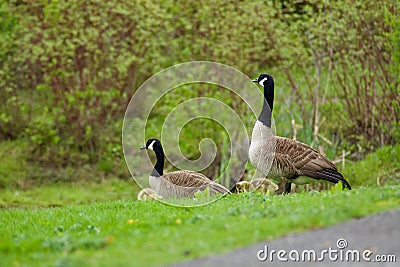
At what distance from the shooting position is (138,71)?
814 inches

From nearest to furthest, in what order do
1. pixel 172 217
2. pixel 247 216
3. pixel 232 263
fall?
pixel 232 263
pixel 247 216
pixel 172 217

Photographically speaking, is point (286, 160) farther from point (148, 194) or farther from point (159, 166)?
point (148, 194)

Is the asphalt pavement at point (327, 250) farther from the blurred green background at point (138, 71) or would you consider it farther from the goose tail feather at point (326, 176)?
the blurred green background at point (138, 71)

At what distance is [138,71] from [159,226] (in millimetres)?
12602

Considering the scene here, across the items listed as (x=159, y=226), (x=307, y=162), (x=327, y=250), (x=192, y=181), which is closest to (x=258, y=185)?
(x=307, y=162)

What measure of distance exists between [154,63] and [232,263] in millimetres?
14915

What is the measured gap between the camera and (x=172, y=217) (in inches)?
362

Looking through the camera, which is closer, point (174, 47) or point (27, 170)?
point (27, 170)

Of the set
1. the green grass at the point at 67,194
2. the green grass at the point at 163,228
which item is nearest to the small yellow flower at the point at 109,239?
the green grass at the point at 163,228

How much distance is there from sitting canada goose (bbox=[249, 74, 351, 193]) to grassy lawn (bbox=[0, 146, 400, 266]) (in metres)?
0.96

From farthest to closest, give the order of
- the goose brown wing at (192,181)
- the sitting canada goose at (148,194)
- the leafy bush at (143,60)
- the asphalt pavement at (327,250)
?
the leafy bush at (143,60), the sitting canada goose at (148,194), the goose brown wing at (192,181), the asphalt pavement at (327,250)

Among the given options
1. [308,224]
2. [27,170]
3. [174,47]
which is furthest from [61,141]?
[308,224]

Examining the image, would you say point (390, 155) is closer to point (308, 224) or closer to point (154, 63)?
point (154, 63)

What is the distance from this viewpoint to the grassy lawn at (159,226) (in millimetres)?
6562
